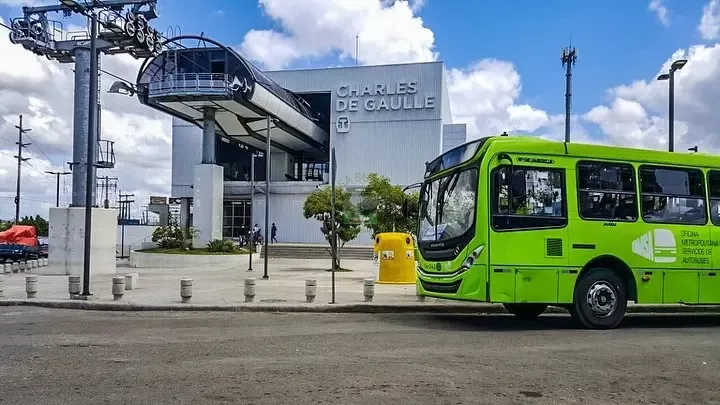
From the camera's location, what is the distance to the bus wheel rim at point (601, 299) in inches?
437

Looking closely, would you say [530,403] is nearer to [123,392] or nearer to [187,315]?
[123,392]

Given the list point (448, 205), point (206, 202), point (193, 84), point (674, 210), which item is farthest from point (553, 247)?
point (206, 202)

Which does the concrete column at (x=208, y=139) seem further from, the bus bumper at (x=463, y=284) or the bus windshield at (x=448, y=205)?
the bus bumper at (x=463, y=284)

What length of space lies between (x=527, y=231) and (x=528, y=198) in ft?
1.94

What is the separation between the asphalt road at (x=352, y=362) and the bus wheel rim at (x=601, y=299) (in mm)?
466

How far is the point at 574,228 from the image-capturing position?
1102cm

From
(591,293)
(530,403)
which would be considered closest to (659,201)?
(591,293)

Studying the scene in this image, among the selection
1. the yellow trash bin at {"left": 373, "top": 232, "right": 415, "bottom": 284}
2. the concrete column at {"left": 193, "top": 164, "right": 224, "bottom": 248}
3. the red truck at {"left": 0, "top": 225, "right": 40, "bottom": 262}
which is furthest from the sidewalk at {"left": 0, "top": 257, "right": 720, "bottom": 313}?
the concrete column at {"left": 193, "top": 164, "right": 224, "bottom": 248}

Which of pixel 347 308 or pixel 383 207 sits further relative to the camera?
pixel 383 207

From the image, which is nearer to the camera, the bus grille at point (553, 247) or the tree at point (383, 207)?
the bus grille at point (553, 247)

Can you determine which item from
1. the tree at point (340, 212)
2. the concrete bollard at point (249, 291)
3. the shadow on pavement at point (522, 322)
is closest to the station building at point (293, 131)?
the tree at point (340, 212)

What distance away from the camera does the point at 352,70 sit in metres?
51.3

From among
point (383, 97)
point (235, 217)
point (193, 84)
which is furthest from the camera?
point (235, 217)

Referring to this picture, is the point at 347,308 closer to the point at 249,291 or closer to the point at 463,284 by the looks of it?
the point at 249,291
